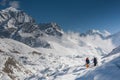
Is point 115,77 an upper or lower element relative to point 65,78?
lower

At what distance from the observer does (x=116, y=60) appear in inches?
1924

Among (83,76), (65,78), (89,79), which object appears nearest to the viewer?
(89,79)

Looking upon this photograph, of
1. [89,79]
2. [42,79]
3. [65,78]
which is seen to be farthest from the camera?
[42,79]

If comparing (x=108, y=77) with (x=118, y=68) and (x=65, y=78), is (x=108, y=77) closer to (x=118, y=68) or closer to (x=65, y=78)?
(x=118, y=68)

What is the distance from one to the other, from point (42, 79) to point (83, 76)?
45.9 feet

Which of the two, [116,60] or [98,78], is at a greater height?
[116,60]

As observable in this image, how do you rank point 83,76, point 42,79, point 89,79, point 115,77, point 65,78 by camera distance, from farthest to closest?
1. point 42,79
2. point 65,78
3. point 83,76
4. point 89,79
5. point 115,77

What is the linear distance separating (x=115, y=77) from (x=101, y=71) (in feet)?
14.5

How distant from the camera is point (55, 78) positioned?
2288 inches

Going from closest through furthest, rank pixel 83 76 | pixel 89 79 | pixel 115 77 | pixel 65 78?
pixel 115 77, pixel 89 79, pixel 83 76, pixel 65 78

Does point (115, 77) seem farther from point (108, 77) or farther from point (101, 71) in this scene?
point (101, 71)

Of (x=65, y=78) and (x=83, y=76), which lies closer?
(x=83, y=76)

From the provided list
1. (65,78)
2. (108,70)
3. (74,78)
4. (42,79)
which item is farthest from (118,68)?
(42,79)

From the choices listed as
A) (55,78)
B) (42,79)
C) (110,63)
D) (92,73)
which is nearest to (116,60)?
(110,63)
